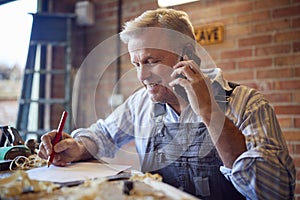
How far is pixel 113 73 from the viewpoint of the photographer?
7.68 ft

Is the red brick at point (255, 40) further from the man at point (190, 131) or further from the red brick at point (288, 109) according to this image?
the man at point (190, 131)

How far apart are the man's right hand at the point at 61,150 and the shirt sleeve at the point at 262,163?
480 millimetres

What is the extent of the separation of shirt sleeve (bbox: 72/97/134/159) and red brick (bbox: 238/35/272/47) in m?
0.85

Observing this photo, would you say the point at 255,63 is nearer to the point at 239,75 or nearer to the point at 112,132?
the point at 239,75

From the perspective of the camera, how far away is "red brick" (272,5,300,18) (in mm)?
1736

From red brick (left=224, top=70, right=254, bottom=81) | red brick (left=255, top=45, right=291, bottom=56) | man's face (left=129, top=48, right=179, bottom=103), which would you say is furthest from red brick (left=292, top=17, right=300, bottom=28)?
man's face (left=129, top=48, right=179, bottom=103)

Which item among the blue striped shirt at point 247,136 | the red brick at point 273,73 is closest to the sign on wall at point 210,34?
the red brick at point 273,73

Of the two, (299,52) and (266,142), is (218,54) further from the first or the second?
(266,142)

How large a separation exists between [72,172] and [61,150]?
18cm

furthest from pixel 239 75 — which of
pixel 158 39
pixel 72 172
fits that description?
pixel 72 172

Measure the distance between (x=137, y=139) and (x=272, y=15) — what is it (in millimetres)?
1065

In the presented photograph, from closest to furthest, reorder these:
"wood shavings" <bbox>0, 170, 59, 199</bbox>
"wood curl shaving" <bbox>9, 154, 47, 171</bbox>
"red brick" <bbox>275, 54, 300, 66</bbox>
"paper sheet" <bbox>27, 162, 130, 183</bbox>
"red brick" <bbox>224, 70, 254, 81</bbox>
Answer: "wood shavings" <bbox>0, 170, 59, 199</bbox> → "paper sheet" <bbox>27, 162, 130, 183</bbox> → "wood curl shaving" <bbox>9, 154, 47, 171</bbox> → "red brick" <bbox>275, 54, 300, 66</bbox> → "red brick" <bbox>224, 70, 254, 81</bbox>

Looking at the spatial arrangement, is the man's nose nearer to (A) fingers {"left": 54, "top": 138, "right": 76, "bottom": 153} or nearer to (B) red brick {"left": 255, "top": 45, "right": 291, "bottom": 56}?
(A) fingers {"left": 54, "top": 138, "right": 76, "bottom": 153}

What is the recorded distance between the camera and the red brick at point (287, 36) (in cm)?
173
